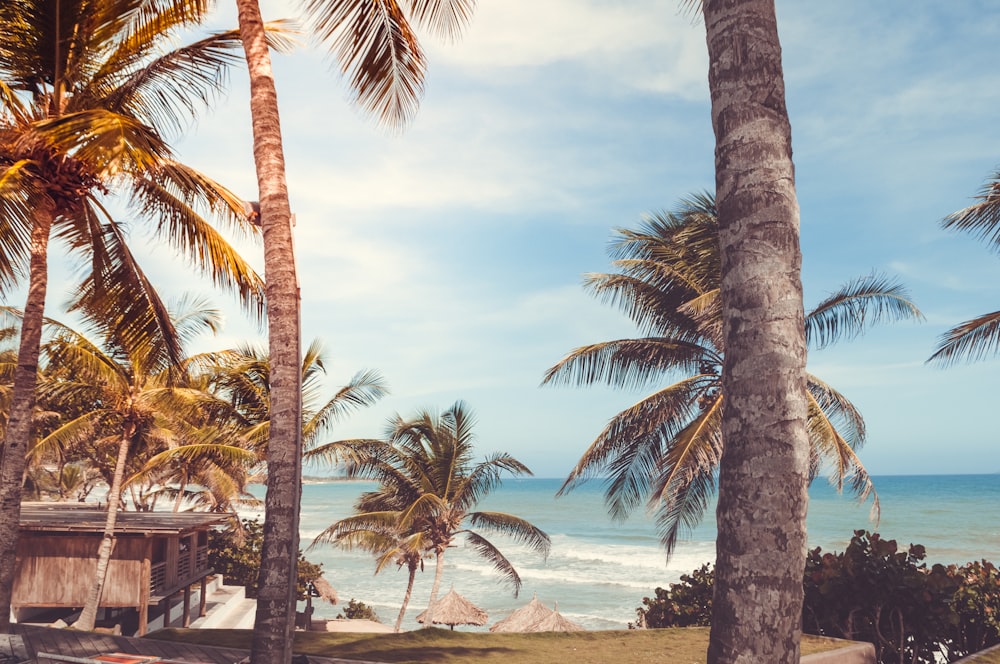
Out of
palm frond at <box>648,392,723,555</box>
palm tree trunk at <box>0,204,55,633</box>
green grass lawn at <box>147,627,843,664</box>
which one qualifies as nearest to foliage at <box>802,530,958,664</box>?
green grass lawn at <box>147,627,843,664</box>

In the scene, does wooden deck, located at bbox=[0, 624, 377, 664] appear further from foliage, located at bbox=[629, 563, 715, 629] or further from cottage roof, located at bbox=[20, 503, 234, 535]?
cottage roof, located at bbox=[20, 503, 234, 535]

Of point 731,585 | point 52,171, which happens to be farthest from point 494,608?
point 731,585

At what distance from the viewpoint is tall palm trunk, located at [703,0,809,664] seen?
2.84 meters

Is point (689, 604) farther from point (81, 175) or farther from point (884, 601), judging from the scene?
point (81, 175)

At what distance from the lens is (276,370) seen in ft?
20.1

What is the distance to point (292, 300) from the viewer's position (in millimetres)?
6277

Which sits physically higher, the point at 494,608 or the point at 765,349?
the point at 765,349

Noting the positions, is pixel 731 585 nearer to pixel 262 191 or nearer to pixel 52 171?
pixel 262 191

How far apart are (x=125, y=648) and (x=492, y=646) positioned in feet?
14.3

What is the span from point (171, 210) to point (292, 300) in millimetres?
5316

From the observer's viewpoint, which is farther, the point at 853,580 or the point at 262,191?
the point at 853,580

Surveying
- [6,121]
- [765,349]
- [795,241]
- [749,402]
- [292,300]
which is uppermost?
[6,121]

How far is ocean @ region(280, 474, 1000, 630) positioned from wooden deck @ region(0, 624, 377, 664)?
24.7 meters

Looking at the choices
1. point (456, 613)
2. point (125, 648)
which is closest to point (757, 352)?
point (125, 648)
